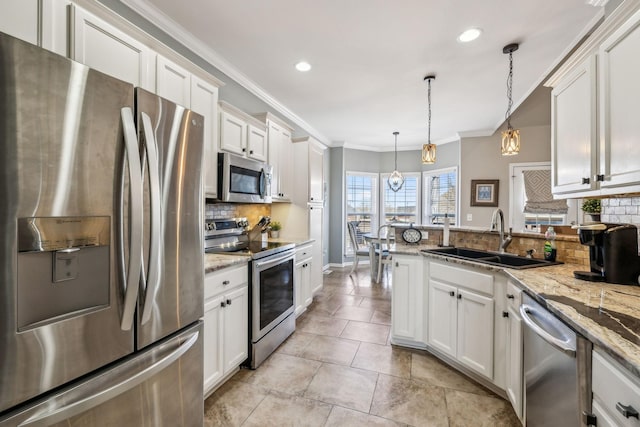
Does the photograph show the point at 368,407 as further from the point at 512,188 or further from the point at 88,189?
the point at 512,188

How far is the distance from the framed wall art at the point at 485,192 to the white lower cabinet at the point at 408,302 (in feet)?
11.4

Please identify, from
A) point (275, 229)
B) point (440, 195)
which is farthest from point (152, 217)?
point (440, 195)

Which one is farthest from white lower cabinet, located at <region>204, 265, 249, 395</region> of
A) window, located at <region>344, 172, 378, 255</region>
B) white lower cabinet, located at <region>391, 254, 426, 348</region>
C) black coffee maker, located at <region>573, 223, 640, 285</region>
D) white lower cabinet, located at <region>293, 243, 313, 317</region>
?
window, located at <region>344, 172, 378, 255</region>

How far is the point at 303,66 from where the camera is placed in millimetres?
3100

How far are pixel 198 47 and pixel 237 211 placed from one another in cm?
163

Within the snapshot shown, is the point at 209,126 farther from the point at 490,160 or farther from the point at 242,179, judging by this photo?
the point at 490,160

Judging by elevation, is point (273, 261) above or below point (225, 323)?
above

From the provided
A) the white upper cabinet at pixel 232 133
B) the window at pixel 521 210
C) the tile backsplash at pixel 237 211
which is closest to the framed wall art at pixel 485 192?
the window at pixel 521 210

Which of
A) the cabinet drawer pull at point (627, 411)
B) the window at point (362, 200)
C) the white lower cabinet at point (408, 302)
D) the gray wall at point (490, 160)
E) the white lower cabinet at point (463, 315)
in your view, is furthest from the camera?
the window at point (362, 200)

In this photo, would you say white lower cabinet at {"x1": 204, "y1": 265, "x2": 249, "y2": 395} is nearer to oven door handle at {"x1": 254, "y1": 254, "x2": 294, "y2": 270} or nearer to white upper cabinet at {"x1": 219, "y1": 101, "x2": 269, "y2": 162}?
oven door handle at {"x1": 254, "y1": 254, "x2": 294, "y2": 270}

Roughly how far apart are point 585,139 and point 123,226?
2.40m

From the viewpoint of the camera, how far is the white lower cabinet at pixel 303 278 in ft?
11.2

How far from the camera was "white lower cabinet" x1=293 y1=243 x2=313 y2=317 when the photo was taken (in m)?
3.40

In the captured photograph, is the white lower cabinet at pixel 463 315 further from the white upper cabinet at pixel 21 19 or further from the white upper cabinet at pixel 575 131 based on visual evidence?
the white upper cabinet at pixel 21 19
